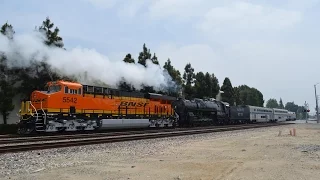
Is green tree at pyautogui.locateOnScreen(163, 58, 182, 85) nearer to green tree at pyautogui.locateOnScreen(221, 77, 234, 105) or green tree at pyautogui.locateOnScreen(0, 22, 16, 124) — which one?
green tree at pyautogui.locateOnScreen(0, 22, 16, 124)

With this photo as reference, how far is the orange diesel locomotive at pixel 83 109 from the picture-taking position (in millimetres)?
22000

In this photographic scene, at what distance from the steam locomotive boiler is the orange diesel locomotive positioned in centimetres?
473

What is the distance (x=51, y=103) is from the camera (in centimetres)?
2216

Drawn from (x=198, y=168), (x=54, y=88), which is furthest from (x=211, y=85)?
(x=198, y=168)

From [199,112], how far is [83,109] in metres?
18.0

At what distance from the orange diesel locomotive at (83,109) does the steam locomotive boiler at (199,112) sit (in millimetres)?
4728

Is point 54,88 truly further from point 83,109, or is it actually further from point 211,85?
point 211,85

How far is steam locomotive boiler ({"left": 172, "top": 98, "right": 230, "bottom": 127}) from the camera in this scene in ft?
119

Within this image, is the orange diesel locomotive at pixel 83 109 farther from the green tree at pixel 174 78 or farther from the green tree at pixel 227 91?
the green tree at pixel 227 91

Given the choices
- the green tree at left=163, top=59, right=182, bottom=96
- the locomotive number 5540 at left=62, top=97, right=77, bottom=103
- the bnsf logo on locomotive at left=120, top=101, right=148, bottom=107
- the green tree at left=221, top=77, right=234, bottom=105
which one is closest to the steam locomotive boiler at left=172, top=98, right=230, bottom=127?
the green tree at left=163, top=59, right=182, bottom=96

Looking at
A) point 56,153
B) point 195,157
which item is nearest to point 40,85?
point 56,153

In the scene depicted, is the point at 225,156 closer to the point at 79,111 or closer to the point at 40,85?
the point at 79,111

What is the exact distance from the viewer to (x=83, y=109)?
24.3m

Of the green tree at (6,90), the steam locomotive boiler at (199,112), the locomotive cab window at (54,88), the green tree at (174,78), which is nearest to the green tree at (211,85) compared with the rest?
the green tree at (174,78)
